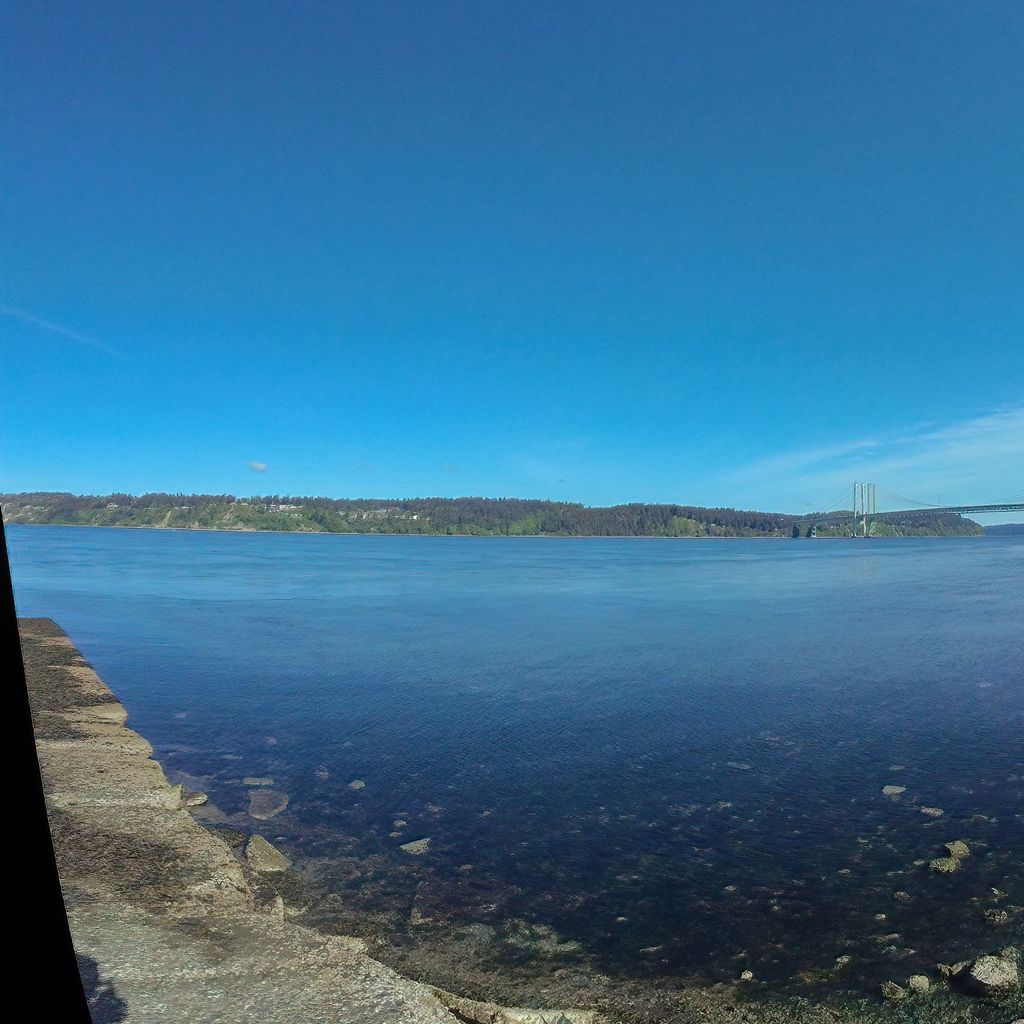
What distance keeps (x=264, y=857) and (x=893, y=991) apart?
605cm

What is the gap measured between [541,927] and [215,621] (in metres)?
26.3

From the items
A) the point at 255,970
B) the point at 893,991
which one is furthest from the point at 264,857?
the point at 893,991

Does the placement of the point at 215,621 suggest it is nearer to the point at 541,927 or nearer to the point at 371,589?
the point at 371,589

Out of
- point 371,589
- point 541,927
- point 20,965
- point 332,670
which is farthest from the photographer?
point 371,589

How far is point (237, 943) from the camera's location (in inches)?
229

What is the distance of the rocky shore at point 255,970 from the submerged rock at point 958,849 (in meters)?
0.04

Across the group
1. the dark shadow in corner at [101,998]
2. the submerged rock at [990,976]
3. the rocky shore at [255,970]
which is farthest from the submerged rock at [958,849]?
the dark shadow in corner at [101,998]

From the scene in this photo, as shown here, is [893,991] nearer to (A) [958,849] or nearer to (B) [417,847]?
(A) [958,849]

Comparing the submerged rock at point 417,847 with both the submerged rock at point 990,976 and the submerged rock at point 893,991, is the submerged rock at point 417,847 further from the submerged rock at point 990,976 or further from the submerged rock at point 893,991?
the submerged rock at point 990,976

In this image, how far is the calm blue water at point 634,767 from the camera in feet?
23.8

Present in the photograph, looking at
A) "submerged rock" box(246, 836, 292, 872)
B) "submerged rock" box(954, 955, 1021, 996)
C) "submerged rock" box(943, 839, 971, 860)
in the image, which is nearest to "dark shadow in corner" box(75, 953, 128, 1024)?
"submerged rock" box(246, 836, 292, 872)

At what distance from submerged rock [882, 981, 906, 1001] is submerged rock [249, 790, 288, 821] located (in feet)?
23.0

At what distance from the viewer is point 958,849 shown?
8.53m

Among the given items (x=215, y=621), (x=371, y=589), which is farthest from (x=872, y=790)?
(x=371, y=589)
